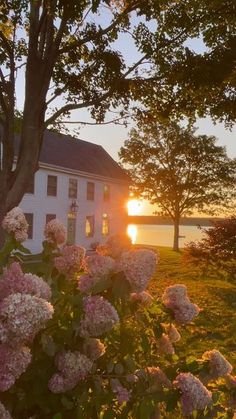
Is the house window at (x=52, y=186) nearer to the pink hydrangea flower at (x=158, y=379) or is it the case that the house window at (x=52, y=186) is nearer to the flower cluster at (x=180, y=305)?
the flower cluster at (x=180, y=305)

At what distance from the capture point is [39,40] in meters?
11.9

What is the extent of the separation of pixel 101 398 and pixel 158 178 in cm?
4230

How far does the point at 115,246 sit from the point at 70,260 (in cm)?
31

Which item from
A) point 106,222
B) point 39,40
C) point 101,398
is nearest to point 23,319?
point 101,398

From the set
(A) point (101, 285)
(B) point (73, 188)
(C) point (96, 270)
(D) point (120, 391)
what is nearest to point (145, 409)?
(D) point (120, 391)

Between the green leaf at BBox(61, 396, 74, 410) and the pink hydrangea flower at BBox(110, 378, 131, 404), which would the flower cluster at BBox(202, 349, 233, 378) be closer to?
the pink hydrangea flower at BBox(110, 378, 131, 404)

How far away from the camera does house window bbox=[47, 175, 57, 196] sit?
3684cm

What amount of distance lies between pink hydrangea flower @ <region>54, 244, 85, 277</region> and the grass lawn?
4.06m

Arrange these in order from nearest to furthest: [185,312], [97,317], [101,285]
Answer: [97,317], [101,285], [185,312]

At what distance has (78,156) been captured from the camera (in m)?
42.8

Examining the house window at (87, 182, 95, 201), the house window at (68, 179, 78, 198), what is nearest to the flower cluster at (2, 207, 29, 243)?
the house window at (68, 179, 78, 198)

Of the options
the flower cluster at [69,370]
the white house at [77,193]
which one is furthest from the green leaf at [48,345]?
the white house at [77,193]

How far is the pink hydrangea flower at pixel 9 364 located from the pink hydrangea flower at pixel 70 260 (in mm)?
1070

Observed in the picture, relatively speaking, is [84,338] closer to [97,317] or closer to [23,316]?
[97,317]
